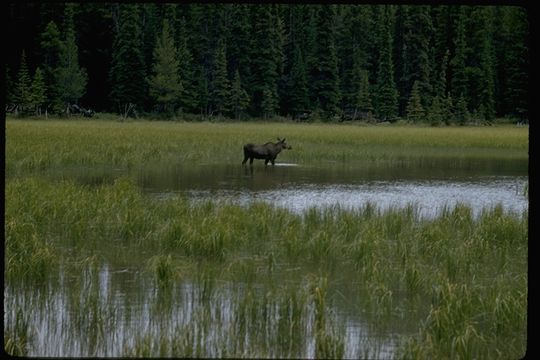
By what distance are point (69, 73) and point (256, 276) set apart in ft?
154

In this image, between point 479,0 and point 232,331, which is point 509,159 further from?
point 479,0

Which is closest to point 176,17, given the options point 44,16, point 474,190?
point 44,16

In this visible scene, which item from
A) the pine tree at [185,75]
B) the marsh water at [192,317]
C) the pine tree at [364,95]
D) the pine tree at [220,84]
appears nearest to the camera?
the marsh water at [192,317]

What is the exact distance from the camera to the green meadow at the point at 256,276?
5.94 m

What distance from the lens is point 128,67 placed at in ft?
186

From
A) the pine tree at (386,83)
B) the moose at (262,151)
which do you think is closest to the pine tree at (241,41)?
the pine tree at (386,83)

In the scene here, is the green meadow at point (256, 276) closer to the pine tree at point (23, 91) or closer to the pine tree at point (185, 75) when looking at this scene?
the pine tree at point (23, 91)

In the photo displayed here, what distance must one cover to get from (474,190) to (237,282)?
11.0 metres

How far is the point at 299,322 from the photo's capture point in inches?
247

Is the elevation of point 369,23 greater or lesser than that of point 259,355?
greater

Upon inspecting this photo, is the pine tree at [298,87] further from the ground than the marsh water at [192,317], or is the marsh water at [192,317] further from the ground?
the pine tree at [298,87]

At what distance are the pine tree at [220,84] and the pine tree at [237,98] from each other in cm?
48

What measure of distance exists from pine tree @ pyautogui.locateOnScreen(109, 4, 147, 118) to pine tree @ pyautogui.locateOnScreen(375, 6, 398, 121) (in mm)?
18986

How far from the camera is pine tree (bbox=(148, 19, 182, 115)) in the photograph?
182 feet
